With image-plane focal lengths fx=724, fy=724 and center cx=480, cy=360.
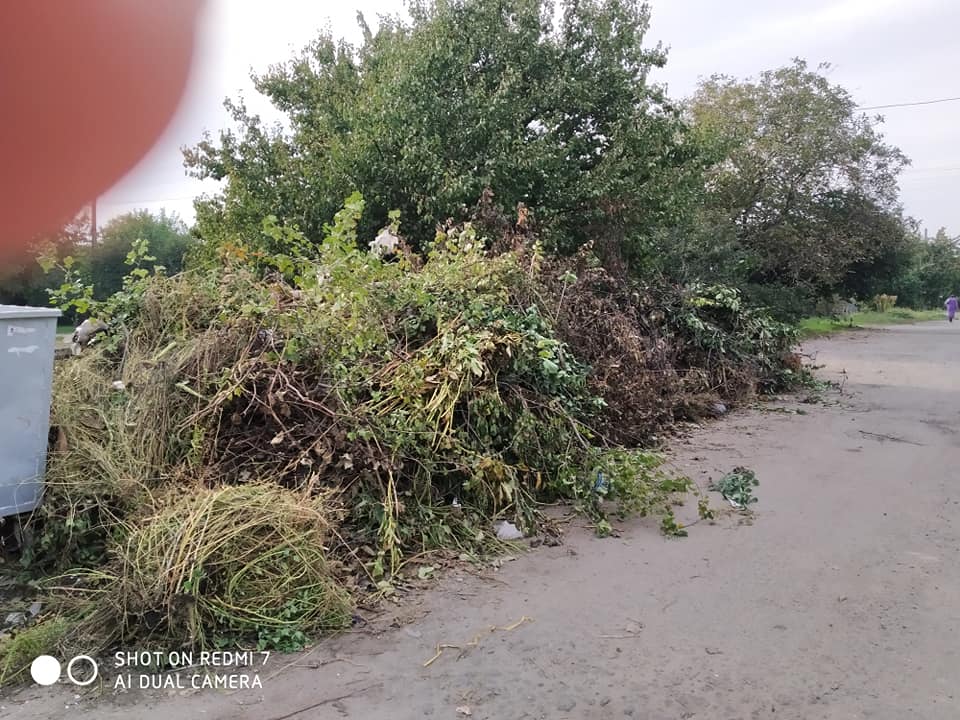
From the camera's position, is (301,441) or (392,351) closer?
(301,441)

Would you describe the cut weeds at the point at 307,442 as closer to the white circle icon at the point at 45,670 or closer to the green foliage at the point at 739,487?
the white circle icon at the point at 45,670

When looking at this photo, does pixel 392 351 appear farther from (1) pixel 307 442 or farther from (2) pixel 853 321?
(2) pixel 853 321

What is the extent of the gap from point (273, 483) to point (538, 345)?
239 cm

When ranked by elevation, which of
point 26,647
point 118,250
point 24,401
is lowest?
point 26,647

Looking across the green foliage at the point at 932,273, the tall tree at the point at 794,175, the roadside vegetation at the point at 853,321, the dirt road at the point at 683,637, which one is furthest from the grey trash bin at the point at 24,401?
the green foliage at the point at 932,273

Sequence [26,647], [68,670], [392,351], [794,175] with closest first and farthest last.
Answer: [68,670], [26,647], [392,351], [794,175]

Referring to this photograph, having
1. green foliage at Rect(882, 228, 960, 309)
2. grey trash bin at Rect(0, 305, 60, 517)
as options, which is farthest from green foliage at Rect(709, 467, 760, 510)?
green foliage at Rect(882, 228, 960, 309)

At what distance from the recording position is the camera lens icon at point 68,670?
296 cm

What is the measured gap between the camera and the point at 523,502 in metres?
4.94

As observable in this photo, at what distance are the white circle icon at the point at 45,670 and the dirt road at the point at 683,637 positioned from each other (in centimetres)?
8

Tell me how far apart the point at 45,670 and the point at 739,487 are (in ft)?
15.3

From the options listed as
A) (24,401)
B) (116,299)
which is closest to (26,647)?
(24,401)

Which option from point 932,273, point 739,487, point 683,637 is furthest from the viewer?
point 932,273

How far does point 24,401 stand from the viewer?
12.6 feet
